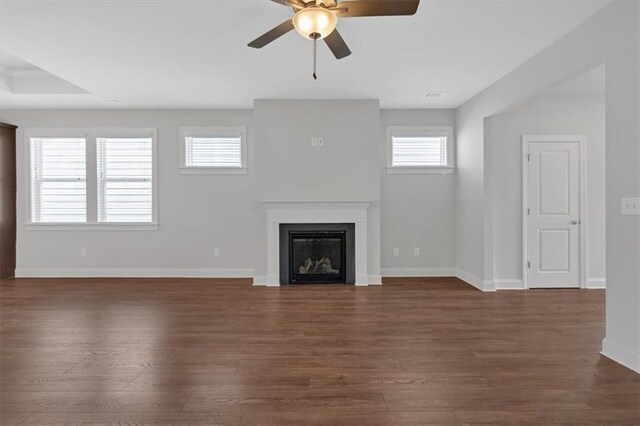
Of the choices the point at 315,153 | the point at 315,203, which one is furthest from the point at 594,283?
the point at 315,153

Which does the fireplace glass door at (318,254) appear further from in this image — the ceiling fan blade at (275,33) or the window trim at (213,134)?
the ceiling fan blade at (275,33)

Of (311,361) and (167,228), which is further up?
(167,228)

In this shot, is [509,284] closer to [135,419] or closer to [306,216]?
[306,216]

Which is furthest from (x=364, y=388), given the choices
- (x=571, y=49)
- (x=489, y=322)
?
(x=571, y=49)

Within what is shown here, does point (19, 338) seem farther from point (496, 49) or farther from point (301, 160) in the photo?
point (496, 49)

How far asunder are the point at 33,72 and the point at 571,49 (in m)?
6.44

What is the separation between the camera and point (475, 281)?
229 inches

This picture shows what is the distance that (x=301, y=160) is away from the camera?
236 inches

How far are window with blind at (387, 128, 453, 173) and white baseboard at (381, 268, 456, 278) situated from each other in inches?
62.7

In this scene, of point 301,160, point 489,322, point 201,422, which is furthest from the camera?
point 301,160

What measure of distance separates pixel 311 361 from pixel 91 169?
17.6ft

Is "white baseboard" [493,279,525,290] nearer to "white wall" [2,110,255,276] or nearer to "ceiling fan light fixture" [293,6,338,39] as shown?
"white wall" [2,110,255,276]

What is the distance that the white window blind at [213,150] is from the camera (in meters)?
6.60

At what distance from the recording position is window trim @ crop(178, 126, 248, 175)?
6547 millimetres
